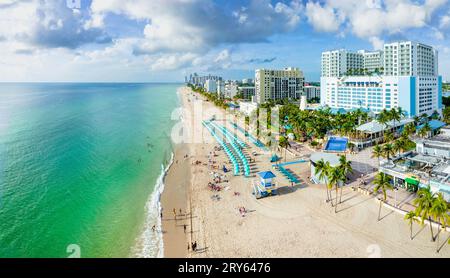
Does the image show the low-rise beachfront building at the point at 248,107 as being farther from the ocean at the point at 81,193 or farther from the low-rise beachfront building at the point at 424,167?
the low-rise beachfront building at the point at 424,167

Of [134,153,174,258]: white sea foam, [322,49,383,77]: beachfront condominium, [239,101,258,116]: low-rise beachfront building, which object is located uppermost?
[322,49,383,77]: beachfront condominium

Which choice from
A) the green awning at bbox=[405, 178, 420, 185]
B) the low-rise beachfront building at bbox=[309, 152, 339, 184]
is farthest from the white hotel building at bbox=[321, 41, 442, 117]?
the green awning at bbox=[405, 178, 420, 185]

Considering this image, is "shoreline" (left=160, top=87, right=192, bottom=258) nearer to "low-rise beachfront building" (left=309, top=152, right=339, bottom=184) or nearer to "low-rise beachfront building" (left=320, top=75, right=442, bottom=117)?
"low-rise beachfront building" (left=309, top=152, right=339, bottom=184)

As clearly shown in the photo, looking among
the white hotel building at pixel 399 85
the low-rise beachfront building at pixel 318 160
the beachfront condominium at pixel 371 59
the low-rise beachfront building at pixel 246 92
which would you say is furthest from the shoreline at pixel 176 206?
the low-rise beachfront building at pixel 246 92

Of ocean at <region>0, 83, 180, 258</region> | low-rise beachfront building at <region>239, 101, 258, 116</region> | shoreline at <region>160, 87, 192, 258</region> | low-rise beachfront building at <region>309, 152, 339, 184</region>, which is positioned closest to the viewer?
Answer: shoreline at <region>160, 87, 192, 258</region>

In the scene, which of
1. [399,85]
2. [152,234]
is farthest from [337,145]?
[399,85]

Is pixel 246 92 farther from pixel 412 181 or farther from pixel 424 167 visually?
pixel 412 181
